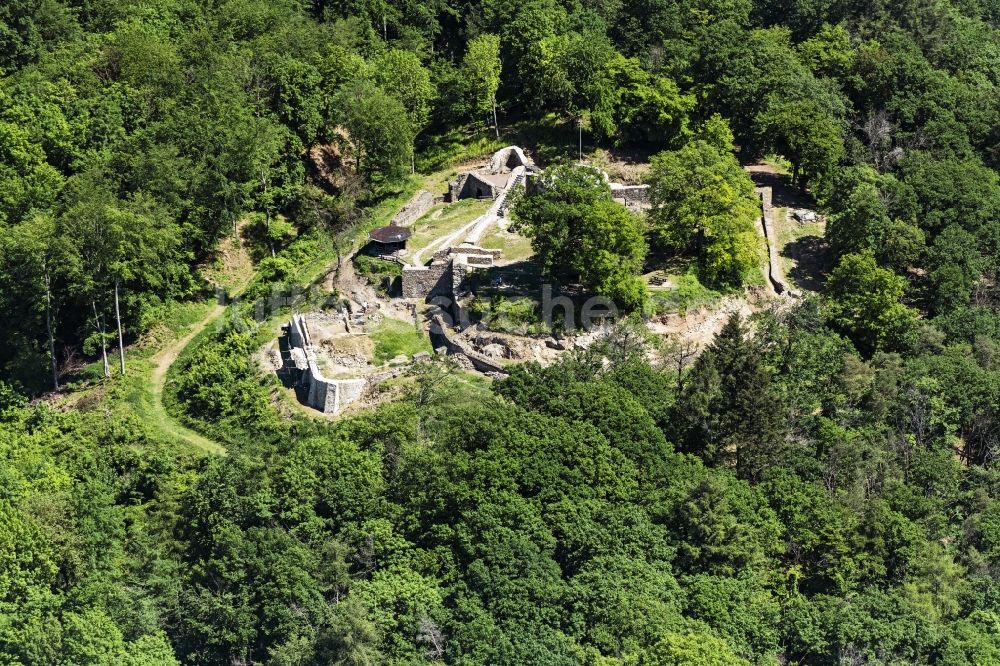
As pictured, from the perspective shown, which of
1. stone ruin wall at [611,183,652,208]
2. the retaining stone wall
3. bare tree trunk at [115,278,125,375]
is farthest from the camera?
stone ruin wall at [611,183,652,208]

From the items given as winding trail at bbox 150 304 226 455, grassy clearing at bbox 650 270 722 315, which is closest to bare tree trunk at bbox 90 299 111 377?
winding trail at bbox 150 304 226 455

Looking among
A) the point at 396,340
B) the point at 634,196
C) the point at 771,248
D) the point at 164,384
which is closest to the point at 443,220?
the point at 634,196

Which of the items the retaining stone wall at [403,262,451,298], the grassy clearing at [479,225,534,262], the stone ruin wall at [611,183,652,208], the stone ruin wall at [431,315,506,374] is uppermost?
the stone ruin wall at [611,183,652,208]

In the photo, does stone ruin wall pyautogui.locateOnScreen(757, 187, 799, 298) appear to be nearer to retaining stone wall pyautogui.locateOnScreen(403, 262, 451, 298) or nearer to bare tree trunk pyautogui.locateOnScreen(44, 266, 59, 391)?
retaining stone wall pyautogui.locateOnScreen(403, 262, 451, 298)

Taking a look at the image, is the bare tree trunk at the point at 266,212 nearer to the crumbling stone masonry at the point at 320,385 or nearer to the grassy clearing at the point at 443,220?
the grassy clearing at the point at 443,220

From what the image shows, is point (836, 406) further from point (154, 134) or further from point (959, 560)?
point (154, 134)

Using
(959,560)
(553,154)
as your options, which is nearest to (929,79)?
(553,154)
